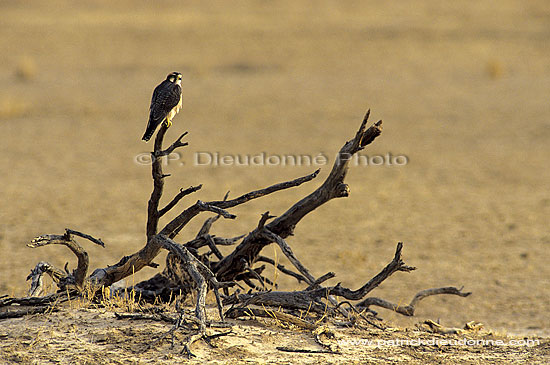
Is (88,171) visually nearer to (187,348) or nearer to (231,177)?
(231,177)

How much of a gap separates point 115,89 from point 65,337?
15687 millimetres

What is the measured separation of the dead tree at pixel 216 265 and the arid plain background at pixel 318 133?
5.92 ft

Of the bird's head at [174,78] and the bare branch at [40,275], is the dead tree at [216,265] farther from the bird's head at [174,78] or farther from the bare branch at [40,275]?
the bird's head at [174,78]

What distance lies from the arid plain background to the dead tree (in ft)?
5.92

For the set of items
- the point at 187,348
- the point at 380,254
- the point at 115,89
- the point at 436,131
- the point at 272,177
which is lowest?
the point at 187,348

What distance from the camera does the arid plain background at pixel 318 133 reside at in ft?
28.4

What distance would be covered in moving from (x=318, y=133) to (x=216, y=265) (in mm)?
9995

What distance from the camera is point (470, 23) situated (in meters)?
31.7

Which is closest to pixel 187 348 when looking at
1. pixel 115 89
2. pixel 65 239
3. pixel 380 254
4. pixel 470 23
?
pixel 65 239

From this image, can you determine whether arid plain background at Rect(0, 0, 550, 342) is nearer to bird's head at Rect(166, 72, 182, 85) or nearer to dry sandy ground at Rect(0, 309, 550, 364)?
dry sandy ground at Rect(0, 309, 550, 364)

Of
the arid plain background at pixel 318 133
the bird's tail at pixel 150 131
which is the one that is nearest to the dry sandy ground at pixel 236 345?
the bird's tail at pixel 150 131

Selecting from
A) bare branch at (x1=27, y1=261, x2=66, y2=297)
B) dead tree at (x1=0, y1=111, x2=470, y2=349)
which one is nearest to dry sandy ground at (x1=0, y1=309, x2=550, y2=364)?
dead tree at (x1=0, y1=111, x2=470, y2=349)

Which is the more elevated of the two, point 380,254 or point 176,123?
point 176,123

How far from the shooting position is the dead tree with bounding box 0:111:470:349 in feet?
15.6
